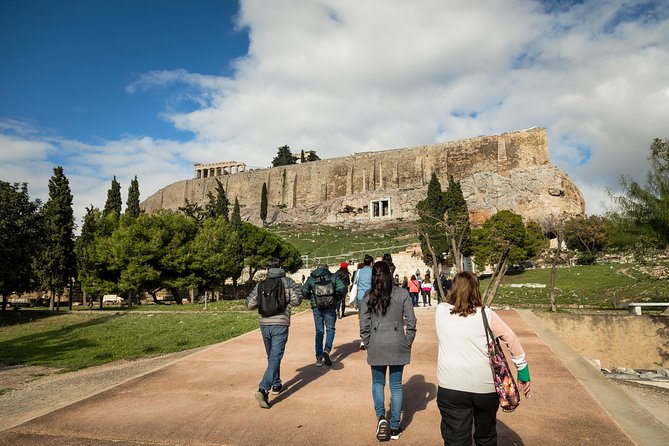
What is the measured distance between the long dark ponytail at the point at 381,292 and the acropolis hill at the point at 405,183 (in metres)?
56.7

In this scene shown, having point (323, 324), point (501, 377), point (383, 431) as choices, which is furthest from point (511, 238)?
point (501, 377)

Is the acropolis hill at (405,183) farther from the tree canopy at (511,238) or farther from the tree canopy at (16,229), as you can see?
the tree canopy at (16,229)

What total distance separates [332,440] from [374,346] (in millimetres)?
963

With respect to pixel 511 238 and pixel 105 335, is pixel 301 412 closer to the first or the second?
pixel 105 335

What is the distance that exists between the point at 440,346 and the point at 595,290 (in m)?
24.2

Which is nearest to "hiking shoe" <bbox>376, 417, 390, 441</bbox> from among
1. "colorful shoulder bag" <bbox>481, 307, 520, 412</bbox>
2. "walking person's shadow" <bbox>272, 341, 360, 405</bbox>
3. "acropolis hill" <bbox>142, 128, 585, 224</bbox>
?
"colorful shoulder bag" <bbox>481, 307, 520, 412</bbox>

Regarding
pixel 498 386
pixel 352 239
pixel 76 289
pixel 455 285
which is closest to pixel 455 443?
pixel 498 386

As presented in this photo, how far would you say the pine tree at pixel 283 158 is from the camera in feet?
351

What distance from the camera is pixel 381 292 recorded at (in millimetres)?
4387

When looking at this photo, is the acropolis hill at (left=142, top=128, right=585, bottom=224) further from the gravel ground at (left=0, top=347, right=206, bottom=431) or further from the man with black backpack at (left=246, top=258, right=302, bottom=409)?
the man with black backpack at (left=246, top=258, right=302, bottom=409)

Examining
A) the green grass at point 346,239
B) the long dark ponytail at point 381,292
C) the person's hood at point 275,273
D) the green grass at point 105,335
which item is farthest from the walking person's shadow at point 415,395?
the green grass at point 346,239

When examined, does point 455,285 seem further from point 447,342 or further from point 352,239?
point 352,239

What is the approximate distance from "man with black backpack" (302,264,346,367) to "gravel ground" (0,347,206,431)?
109 inches

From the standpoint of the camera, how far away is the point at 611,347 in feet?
37.0
